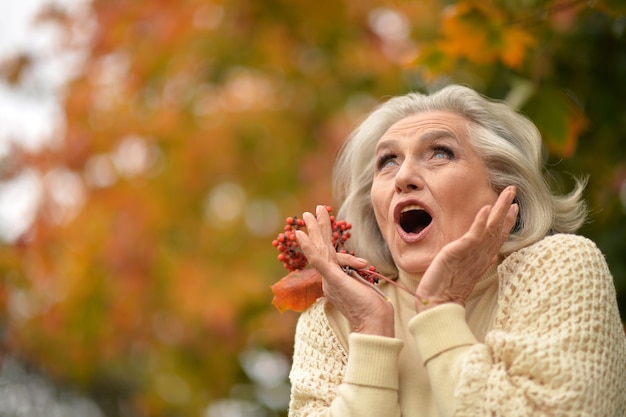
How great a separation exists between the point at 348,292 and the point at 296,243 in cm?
23

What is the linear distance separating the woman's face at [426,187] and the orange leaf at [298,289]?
233 mm

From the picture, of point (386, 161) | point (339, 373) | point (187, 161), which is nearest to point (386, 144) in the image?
point (386, 161)

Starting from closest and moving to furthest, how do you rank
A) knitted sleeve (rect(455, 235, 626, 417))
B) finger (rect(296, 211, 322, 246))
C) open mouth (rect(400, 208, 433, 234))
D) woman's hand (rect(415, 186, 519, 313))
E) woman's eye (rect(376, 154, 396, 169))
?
Result: knitted sleeve (rect(455, 235, 626, 417)) < woman's hand (rect(415, 186, 519, 313)) < finger (rect(296, 211, 322, 246)) < open mouth (rect(400, 208, 433, 234)) < woman's eye (rect(376, 154, 396, 169))

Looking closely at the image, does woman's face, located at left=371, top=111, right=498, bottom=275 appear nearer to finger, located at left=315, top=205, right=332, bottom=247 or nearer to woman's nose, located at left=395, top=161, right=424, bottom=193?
woman's nose, located at left=395, top=161, right=424, bottom=193

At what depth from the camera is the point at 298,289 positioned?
231 cm

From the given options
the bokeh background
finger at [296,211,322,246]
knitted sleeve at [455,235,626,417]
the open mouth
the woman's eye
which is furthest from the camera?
the bokeh background

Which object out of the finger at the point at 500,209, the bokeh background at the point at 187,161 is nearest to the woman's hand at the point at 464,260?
the finger at the point at 500,209

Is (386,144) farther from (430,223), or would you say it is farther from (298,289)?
(298,289)

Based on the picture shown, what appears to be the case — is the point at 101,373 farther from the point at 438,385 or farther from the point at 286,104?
the point at 438,385

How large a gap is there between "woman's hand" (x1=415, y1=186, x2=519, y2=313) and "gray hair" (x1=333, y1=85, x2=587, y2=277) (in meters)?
0.28

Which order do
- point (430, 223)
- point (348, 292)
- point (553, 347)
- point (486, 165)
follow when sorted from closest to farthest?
1. point (553, 347)
2. point (348, 292)
3. point (430, 223)
4. point (486, 165)

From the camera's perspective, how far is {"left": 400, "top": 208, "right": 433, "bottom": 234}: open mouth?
2.29 metres

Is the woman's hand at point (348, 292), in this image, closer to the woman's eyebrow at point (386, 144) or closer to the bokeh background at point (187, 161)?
the woman's eyebrow at point (386, 144)

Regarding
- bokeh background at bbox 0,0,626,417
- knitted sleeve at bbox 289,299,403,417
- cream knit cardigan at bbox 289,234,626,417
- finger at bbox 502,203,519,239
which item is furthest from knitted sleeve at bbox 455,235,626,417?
bokeh background at bbox 0,0,626,417
